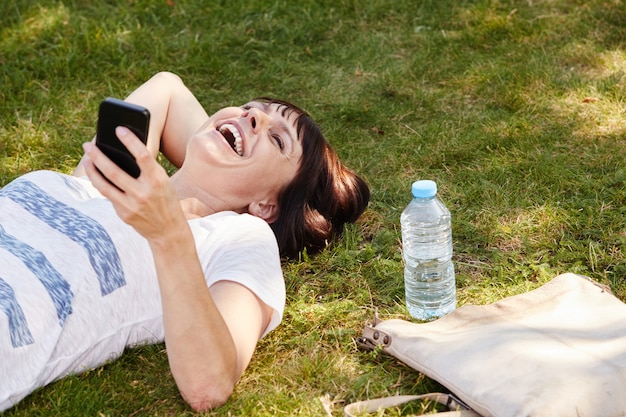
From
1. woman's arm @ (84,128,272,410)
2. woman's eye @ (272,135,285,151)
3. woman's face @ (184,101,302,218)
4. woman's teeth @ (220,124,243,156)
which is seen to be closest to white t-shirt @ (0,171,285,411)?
woman's arm @ (84,128,272,410)

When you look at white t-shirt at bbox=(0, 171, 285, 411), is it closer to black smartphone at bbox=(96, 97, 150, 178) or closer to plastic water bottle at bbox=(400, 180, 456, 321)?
black smartphone at bbox=(96, 97, 150, 178)

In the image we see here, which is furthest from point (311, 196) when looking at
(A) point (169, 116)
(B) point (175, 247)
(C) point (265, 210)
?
(B) point (175, 247)

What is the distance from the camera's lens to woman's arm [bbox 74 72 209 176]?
14.0 feet

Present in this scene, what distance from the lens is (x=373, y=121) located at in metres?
5.14

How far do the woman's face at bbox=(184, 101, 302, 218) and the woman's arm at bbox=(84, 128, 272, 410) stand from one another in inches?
28.4

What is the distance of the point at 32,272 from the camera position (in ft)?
9.57

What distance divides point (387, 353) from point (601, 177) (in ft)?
5.79

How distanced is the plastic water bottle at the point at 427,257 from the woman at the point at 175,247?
0.30 metres

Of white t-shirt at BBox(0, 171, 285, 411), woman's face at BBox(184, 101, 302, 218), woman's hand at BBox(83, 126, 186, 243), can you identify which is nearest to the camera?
woman's hand at BBox(83, 126, 186, 243)

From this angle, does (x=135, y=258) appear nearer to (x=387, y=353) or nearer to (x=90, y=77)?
(x=387, y=353)

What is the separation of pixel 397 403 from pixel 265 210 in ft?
3.58

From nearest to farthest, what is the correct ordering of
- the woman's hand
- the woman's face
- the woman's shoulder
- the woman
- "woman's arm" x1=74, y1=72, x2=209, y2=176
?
1. the woman's hand
2. the woman
3. the woman's shoulder
4. the woman's face
5. "woman's arm" x1=74, y1=72, x2=209, y2=176

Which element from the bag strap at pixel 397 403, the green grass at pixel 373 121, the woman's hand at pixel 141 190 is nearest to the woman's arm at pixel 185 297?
the woman's hand at pixel 141 190

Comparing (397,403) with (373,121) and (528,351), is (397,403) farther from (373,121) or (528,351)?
(373,121)
